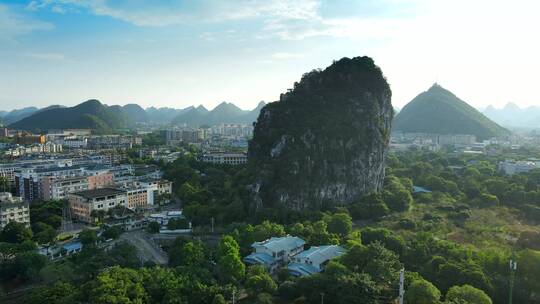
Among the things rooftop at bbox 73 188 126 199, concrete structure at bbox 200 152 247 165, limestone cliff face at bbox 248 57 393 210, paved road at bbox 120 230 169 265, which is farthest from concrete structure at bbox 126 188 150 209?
concrete structure at bbox 200 152 247 165

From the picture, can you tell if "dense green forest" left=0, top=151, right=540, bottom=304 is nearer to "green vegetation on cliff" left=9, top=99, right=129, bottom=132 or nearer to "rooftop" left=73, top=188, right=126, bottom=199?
"rooftop" left=73, top=188, right=126, bottom=199

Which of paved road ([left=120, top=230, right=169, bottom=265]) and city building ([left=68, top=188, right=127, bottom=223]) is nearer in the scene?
paved road ([left=120, top=230, right=169, bottom=265])

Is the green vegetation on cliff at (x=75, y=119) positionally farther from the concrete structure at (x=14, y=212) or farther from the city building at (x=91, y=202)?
the concrete structure at (x=14, y=212)

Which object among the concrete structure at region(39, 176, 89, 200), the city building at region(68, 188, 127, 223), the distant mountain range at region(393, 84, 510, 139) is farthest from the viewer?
the distant mountain range at region(393, 84, 510, 139)

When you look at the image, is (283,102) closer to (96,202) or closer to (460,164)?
(96,202)

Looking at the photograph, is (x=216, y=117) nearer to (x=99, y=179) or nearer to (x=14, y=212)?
(x=99, y=179)

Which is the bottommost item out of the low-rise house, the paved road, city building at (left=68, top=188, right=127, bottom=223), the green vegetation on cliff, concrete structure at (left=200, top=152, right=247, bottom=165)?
the paved road

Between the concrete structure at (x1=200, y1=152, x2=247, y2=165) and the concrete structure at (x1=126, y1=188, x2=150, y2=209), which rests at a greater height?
the concrete structure at (x1=200, y1=152, x2=247, y2=165)

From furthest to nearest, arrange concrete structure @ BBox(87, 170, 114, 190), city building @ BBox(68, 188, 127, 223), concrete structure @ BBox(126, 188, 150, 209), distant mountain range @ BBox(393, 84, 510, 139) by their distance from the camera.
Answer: distant mountain range @ BBox(393, 84, 510, 139)
concrete structure @ BBox(87, 170, 114, 190)
concrete structure @ BBox(126, 188, 150, 209)
city building @ BBox(68, 188, 127, 223)
